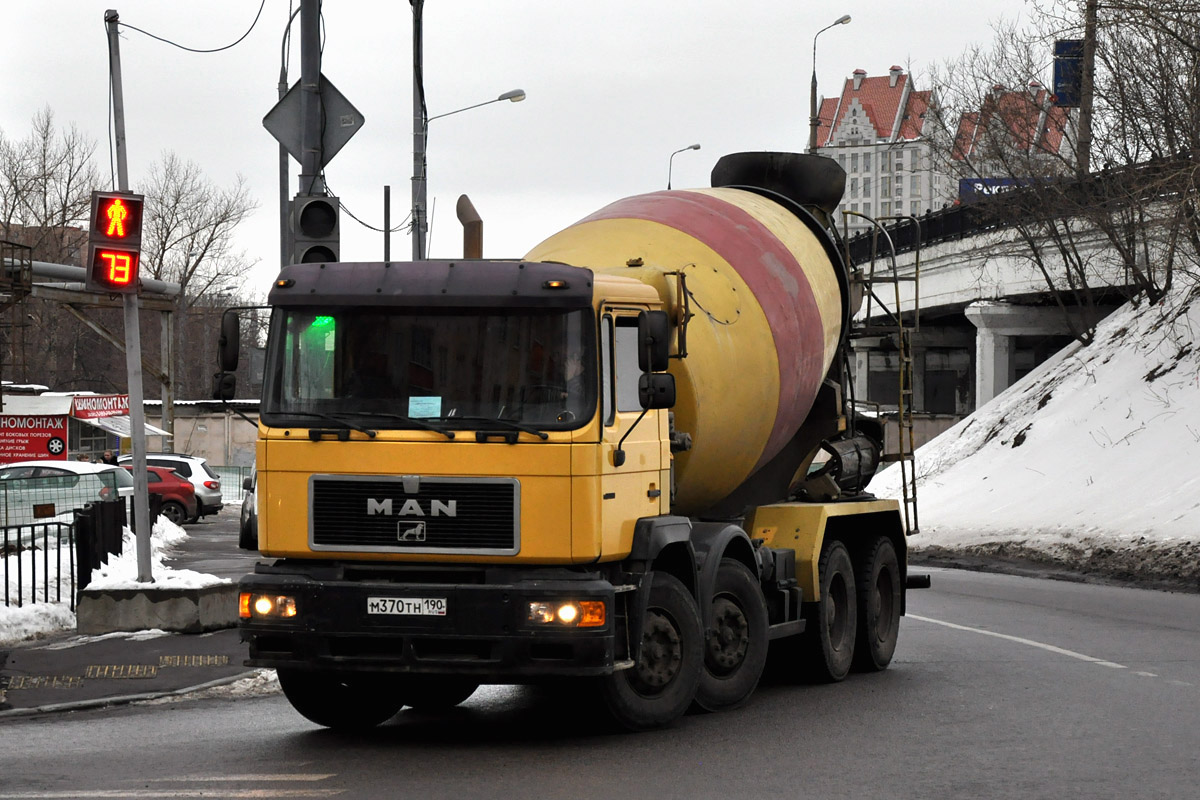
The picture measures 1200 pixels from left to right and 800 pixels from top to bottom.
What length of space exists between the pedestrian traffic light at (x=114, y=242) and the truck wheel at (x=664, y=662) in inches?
251

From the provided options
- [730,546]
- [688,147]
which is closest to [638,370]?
[730,546]

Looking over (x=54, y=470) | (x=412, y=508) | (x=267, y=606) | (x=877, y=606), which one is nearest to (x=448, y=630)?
(x=412, y=508)

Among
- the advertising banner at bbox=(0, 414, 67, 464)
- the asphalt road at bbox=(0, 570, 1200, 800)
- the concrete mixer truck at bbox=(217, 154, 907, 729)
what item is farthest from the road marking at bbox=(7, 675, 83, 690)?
the advertising banner at bbox=(0, 414, 67, 464)

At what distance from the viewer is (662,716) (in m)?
9.05

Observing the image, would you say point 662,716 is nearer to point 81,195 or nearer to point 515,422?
point 515,422

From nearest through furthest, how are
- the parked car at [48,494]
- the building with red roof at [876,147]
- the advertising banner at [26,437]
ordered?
1. the parked car at [48,494]
2. the advertising banner at [26,437]
3. the building with red roof at [876,147]

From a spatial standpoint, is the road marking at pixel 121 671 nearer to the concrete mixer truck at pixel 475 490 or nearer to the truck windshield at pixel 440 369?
the concrete mixer truck at pixel 475 490

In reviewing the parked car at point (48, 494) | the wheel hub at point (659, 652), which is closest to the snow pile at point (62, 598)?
the parked car at point (48, 494)

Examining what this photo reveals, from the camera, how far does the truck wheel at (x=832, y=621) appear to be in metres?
11.4

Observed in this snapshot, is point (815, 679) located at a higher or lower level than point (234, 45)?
lower

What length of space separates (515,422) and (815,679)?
4354mm

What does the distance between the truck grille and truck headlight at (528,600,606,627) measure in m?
0.31

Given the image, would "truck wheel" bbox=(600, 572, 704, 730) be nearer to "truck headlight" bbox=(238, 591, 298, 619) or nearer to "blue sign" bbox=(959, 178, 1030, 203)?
"truck headlight" bbox=(238, 591, 298, 619)

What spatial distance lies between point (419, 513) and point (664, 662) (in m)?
1.73
